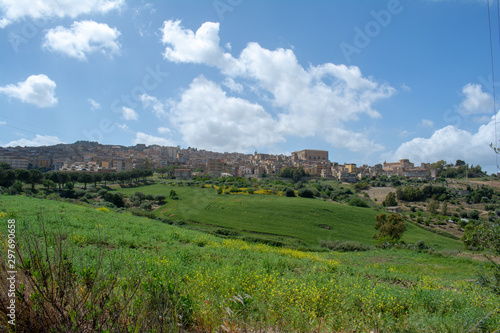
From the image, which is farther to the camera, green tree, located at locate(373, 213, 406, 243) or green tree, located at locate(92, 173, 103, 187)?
green tree, located at locate(92, 173, 103, 187)

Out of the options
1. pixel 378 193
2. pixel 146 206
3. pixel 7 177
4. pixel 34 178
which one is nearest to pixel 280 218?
pixel 146 206

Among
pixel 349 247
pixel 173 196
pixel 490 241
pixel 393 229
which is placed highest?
pixel 490 241

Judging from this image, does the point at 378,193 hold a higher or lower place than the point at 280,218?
higher

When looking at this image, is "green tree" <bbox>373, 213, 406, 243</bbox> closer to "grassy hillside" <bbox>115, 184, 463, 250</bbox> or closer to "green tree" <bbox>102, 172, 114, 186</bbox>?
"grassy hillside" <bbox>115, 184, 463, 250</bbox>

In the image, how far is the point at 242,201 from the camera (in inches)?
2147

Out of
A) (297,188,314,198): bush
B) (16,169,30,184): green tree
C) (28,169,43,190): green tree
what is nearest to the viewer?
(16,169,30,184): green tree

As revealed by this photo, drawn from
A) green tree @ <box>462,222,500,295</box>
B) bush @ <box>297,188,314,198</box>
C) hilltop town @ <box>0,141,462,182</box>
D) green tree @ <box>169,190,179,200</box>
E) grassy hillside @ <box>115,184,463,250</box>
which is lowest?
grassy hillside @ <box>115,184,463,250</box>

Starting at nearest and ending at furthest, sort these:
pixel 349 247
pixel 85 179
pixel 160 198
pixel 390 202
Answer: pixel 349 247 → pixel 160 198 → pixel 85 179 → pixel 390 202

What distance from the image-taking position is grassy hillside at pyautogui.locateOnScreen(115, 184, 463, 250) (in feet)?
124

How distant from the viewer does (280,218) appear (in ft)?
150

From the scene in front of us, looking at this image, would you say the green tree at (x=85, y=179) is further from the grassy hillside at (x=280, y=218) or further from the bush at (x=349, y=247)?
the bush at (x=349, y=247)

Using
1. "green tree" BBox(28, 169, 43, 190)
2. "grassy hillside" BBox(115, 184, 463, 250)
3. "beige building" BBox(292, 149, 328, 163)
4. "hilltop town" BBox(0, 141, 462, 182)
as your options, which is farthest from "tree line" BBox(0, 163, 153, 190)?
"beige building" BBox(292, 149, 328, 163)

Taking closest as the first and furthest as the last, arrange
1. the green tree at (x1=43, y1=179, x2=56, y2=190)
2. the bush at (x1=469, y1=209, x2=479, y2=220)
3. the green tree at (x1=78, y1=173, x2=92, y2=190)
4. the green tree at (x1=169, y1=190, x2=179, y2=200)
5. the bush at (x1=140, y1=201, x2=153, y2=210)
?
the bush at (x1=140, y1=201, x2=153, y2=210) → the green tree at (x1=43, y1=179, x2=56, y2=190) → the green tree at (x1=169, y1=190, x2=179, y2=200) → the bush at (x1=469, y1=209, x2=479, y2=220) → the green tree at (x1=78, y1=173, x2=92, y2=190)

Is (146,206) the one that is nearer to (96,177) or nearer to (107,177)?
(96,177)
